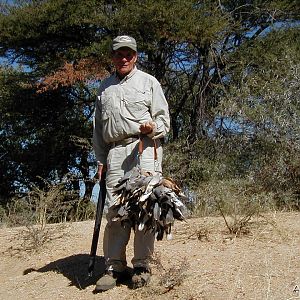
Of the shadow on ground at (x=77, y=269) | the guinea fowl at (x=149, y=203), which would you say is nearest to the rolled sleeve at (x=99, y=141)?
the guinea fowl at (x=149, y=203)

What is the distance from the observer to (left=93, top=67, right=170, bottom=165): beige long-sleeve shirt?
4.57 metres

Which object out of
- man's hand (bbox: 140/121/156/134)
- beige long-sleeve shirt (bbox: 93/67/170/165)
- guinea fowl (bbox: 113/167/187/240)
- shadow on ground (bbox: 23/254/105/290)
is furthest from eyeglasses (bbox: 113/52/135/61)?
shadow on ground (bbox: 23/254/105/290)

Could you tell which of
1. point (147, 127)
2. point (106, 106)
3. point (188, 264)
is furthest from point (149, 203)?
point (106, 106)

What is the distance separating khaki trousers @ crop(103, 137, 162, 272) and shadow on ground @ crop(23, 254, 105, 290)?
18.1 inches

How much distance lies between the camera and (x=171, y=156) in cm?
1232

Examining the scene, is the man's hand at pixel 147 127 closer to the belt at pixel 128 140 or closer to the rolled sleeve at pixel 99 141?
the belt at pixel 128 140

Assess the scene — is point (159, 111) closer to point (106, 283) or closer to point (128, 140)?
point (128, 140)

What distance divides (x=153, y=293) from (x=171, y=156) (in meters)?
8.02

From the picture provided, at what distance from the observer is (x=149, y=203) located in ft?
13.5

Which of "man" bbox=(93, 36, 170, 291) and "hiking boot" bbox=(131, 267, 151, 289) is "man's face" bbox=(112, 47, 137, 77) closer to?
"man" bbox=(93, 36, 170, 291)

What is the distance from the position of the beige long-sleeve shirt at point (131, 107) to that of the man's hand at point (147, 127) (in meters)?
0.06

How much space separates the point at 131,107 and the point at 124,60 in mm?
384

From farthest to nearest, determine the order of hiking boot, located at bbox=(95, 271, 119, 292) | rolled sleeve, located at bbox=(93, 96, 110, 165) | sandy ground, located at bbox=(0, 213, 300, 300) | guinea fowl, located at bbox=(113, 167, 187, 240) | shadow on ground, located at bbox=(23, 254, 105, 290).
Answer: shadow on ground, located at bbox=(23, 254, 105, 290), rolled sleeve, located at bbox=(93, 96, 110, 165), hiking boot, located at bbox=(95, 271, 119, 292), sandy ground, located at bbox=(0, 213, 300, 300), guinea fowl, located at bbox=(113, 167, 187, 240)

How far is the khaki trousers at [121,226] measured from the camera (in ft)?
14.9
